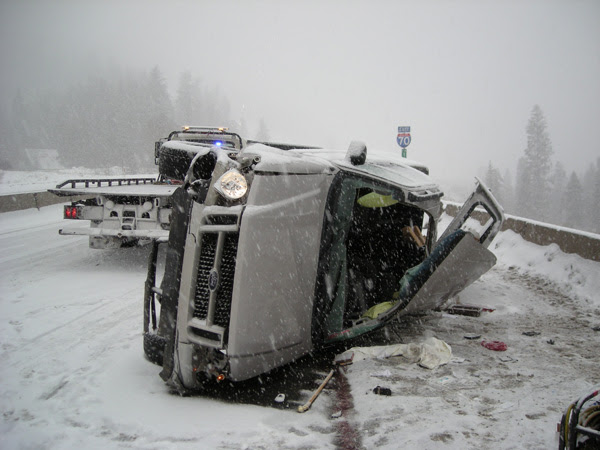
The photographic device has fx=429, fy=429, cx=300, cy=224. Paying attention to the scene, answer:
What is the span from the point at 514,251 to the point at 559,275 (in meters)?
1.91

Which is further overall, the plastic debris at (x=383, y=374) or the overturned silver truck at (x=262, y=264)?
the plastic debris at (x=383, y=374)

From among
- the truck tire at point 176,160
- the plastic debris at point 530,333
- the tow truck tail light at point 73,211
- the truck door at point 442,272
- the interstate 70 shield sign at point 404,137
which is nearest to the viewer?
the truck tire at point 176,160

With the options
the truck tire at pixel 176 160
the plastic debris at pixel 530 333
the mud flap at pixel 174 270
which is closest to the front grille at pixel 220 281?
the mud flap at pixel 174 270

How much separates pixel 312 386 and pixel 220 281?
49.2 inches

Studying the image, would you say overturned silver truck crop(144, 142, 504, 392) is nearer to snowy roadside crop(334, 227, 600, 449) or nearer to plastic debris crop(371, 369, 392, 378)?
plastic debris crop(371, 369, 392, 378)

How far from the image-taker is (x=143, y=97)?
72.9 metres

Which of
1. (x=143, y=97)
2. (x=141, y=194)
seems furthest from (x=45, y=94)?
(x=141, y=194)

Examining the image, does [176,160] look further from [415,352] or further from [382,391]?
[415,352]

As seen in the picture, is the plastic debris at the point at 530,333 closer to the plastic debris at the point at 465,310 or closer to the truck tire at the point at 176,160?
the plastic debris at the point at 465,310

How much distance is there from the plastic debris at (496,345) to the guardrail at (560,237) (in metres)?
3.41

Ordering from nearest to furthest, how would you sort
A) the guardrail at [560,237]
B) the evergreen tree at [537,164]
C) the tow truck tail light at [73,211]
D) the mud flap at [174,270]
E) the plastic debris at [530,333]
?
the mud flap at [174,270]
the plastic debris at [530,333]
the guardrail at [560,237]
the tow truck tail light at [73,211]
the evergreen tree at [537,164]

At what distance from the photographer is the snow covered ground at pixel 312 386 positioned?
2.72 meters

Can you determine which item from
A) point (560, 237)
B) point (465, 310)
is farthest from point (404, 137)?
point (465, 310)

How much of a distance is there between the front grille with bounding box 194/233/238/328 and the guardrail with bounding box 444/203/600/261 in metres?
6.22
